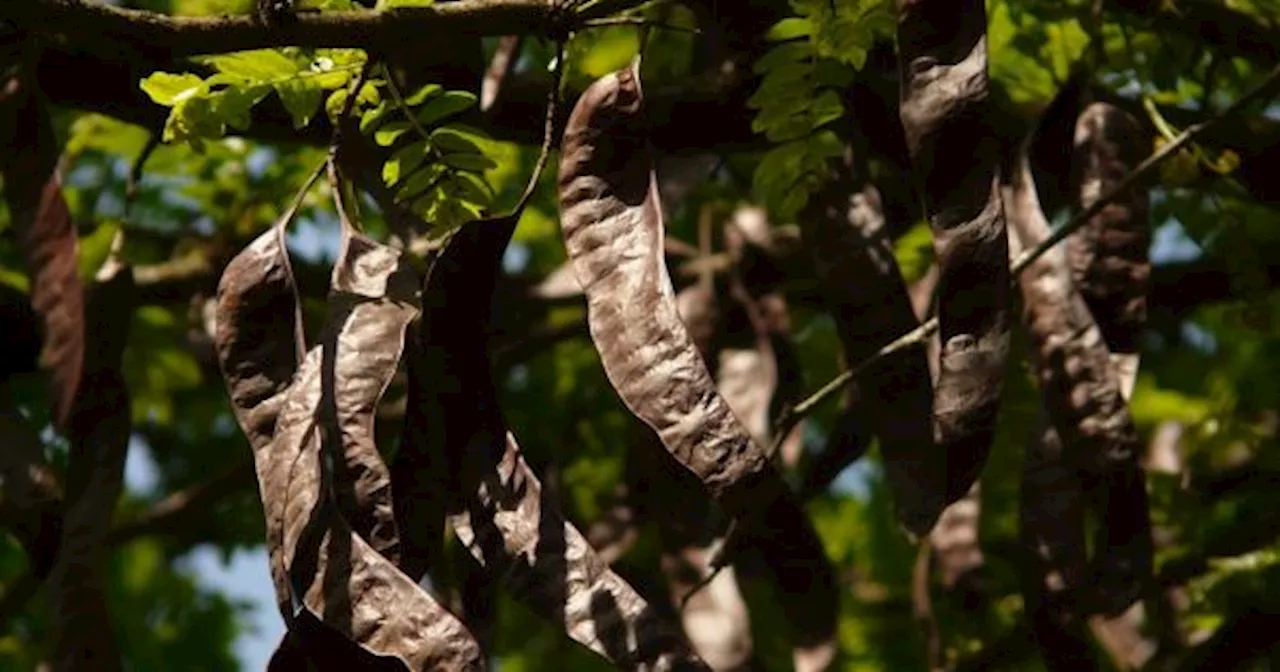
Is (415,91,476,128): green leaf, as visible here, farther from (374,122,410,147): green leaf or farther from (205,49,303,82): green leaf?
(205,49,303,82): green leaf

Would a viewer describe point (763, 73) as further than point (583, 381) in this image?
No

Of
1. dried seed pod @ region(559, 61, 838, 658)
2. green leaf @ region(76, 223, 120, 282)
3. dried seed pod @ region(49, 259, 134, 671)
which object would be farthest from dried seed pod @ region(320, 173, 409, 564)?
green leaf @ region(76, 223, 120, 282)

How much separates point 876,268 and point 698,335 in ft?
2.55

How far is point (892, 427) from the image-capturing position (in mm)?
2389

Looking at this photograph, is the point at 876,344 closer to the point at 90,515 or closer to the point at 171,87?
the point at 171,87

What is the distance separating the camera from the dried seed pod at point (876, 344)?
2.26 meters

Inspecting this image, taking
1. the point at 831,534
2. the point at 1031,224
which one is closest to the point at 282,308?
the point at 1031,224

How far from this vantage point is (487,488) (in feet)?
6.95

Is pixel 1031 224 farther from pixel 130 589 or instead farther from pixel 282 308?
pixel 130 589

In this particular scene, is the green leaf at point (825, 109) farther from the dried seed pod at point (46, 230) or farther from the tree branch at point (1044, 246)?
the dried seed pod at point (46, 230)

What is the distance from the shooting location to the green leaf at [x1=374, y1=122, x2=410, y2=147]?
240 centimetres

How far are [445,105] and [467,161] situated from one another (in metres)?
0.06

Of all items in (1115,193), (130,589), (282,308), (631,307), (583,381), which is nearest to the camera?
(631,307)

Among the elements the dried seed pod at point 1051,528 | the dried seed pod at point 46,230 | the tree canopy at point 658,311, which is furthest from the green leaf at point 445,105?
the dried seed pod at point 1051,528
